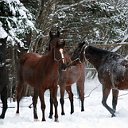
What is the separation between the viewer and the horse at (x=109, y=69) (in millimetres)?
8875

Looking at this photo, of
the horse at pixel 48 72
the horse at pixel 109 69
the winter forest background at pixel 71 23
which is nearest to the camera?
the horse at pixel 48 72

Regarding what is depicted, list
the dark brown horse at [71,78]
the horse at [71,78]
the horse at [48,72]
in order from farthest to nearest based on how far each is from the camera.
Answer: the dark brown horse at [71,78]
the horse at [71,78]
the horse at [48,72]

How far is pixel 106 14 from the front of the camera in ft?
60.8

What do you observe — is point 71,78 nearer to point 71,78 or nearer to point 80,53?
point 71,78

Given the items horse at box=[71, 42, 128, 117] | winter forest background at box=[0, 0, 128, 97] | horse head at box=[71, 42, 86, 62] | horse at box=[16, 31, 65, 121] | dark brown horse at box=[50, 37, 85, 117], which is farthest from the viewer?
winter forest background at box=[0, 0, 128, 97]

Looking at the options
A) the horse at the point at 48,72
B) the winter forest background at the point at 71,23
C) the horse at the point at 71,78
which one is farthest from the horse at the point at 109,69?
the winter forest background at the point at 71,23

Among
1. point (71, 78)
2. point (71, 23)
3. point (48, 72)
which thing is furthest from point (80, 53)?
point (71, 23)

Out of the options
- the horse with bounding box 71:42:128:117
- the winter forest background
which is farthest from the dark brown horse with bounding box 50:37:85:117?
the winter forest background

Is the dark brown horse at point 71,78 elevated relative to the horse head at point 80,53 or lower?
lower

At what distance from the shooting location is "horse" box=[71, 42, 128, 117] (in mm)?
8875

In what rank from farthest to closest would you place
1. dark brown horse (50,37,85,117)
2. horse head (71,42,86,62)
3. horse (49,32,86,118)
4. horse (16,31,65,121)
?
dark brown horse (50,37,85,117)
horse (49,32,86,118)
horse head (71,42,86,62)
horse (16,31,65,121)

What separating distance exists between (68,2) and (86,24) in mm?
1489

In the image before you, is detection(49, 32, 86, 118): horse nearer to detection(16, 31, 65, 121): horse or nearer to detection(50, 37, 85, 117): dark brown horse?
detection(50, 37, 85, 117): dark brown horse

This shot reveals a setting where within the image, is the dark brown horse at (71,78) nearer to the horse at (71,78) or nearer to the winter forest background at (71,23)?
the horse at (71,78)
